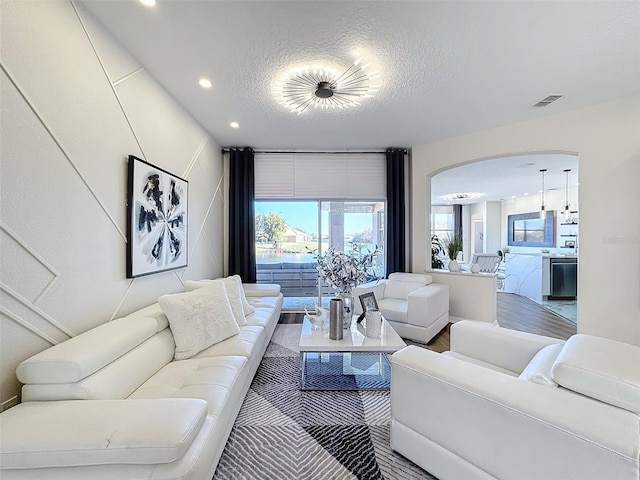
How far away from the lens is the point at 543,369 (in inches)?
52.1

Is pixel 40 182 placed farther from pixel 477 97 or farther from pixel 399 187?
pixel 399 187

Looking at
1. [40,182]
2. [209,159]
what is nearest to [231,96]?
[209,159]

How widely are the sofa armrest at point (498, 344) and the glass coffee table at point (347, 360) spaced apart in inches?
18.6

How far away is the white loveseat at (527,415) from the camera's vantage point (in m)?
0.96

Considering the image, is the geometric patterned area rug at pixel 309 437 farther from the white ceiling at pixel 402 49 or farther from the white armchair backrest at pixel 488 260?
the white armchair backrest at pixel 488 260

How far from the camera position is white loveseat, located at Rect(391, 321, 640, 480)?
38.0 inches

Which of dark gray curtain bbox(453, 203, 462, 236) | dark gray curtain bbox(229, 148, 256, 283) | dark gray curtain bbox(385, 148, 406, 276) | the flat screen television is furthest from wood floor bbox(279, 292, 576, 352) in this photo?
dark gray curtain bbox(453, 203, 462, 236)

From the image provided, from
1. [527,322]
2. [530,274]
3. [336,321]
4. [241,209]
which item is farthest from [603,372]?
[530,274]

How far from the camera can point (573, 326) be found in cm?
412

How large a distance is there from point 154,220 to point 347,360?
7.77 ft

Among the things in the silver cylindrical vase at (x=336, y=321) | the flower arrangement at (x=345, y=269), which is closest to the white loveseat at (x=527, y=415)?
the silver cylindrical vase at (x=336, y=321)

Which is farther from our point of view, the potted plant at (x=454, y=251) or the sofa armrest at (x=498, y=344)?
the potted plant at (x=454, y=251)

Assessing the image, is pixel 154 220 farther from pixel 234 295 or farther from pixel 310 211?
pixel 310 211

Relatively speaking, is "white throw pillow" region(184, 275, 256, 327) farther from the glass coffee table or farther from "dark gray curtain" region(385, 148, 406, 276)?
"dark gray curtain" region(385, 148, 406, 276)
